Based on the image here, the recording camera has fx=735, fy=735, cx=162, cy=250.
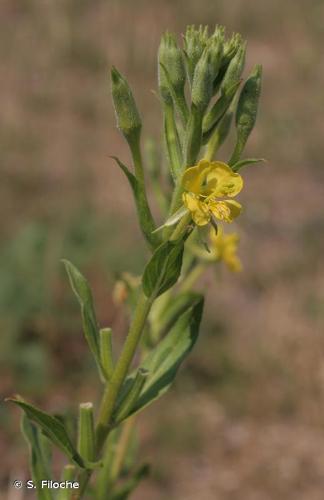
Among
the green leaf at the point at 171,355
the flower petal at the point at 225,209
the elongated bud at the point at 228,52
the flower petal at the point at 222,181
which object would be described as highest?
the elongated bud at the point at 228,52

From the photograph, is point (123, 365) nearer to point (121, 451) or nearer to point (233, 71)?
point (121, 451)

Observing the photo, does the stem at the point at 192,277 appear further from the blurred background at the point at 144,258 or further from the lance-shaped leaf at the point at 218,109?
the lance-shaped leaf at the point at 218,109

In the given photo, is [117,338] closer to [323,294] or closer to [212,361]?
[212,361]

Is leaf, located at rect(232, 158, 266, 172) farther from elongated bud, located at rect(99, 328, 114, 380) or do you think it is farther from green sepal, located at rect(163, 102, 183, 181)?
elongated bud, located at rect(99, 328, 114, 380)

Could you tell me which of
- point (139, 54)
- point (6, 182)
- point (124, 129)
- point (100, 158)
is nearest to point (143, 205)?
point (124, 129)

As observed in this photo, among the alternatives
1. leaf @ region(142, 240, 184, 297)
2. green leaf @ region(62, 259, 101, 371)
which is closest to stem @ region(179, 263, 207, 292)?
green leaf @ region(62, 259, 101, 371)

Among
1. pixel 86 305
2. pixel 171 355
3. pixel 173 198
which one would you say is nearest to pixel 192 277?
pixel 171 355

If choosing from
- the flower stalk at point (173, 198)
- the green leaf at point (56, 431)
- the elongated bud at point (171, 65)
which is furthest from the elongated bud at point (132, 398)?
the elongated bud at point (171, 65)
